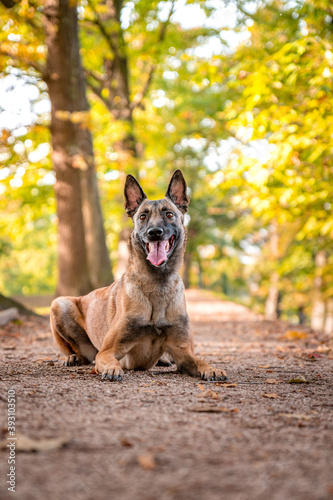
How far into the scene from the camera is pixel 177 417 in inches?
116

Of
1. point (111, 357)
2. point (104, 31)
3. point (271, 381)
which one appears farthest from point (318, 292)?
point (111, 357)

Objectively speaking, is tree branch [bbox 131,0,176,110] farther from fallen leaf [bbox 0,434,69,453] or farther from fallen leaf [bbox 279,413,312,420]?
fallen leaf [bbox 0,434,69,453]

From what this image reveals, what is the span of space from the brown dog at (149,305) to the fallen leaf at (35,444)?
6.14 feet

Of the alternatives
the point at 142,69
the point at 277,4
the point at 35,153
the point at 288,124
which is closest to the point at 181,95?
the point at 142,69

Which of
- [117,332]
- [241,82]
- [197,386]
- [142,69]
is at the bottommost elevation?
[197,386]

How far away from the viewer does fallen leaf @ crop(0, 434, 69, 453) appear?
2.24 metres

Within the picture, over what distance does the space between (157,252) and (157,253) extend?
0.01m

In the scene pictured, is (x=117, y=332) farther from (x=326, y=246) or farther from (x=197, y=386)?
(x=326, y=246)

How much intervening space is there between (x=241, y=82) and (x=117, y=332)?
5.48 m

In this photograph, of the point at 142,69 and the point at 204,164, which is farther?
the point at 204,164

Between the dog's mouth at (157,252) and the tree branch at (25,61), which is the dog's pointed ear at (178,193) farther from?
the tree branch at (25,61)

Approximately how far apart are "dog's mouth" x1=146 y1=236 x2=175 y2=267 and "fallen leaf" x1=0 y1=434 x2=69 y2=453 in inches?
101

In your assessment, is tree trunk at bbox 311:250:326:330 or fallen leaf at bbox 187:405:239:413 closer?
fallen leaf at bbox 187:405:239:413

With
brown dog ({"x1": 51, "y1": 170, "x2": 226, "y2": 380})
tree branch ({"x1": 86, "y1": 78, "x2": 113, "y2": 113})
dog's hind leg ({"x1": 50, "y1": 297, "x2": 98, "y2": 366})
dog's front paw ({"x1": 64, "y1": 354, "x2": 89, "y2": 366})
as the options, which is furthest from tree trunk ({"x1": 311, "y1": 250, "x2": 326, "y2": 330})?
brown dog ({"x1": 51, "y1": 170, "x2": 226, "y2": 380})
